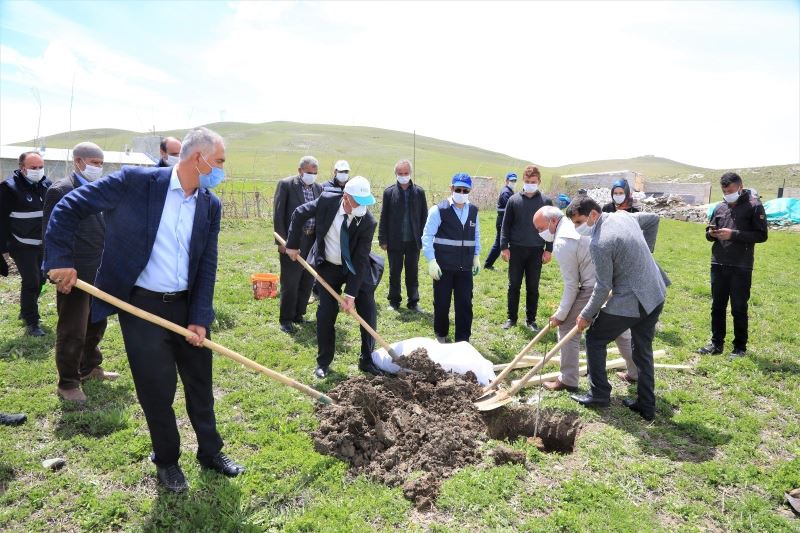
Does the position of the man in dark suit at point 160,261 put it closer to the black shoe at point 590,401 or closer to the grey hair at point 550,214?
the grey hair at point 550,214

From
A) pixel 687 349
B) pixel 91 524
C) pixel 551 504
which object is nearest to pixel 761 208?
pixel 687 349

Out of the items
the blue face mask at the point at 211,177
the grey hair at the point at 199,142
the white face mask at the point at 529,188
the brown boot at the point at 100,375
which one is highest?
the white face mask at the point at 529,188

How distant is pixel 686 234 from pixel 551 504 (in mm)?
18811

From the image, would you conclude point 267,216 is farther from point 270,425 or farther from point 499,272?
point 270,425

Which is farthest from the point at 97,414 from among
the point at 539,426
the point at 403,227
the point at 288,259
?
the point at 403,227

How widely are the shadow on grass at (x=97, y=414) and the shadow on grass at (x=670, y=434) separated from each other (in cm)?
463

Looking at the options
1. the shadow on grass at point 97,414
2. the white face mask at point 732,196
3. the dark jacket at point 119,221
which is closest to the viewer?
the dark jacket at point 119,221

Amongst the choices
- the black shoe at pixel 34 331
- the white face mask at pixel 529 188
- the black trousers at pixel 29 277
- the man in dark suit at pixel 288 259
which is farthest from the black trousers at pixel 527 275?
the black trousers at pixel 29 277

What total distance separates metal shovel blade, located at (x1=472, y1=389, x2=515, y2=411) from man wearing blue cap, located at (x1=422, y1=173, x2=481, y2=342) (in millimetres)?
1604

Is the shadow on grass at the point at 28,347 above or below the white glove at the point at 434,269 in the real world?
below

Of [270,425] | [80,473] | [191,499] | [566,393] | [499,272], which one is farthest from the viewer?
[499,272]

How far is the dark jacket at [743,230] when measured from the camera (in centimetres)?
650

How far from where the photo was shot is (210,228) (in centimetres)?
367

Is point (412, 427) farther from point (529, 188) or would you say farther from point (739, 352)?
point (739, 352)
